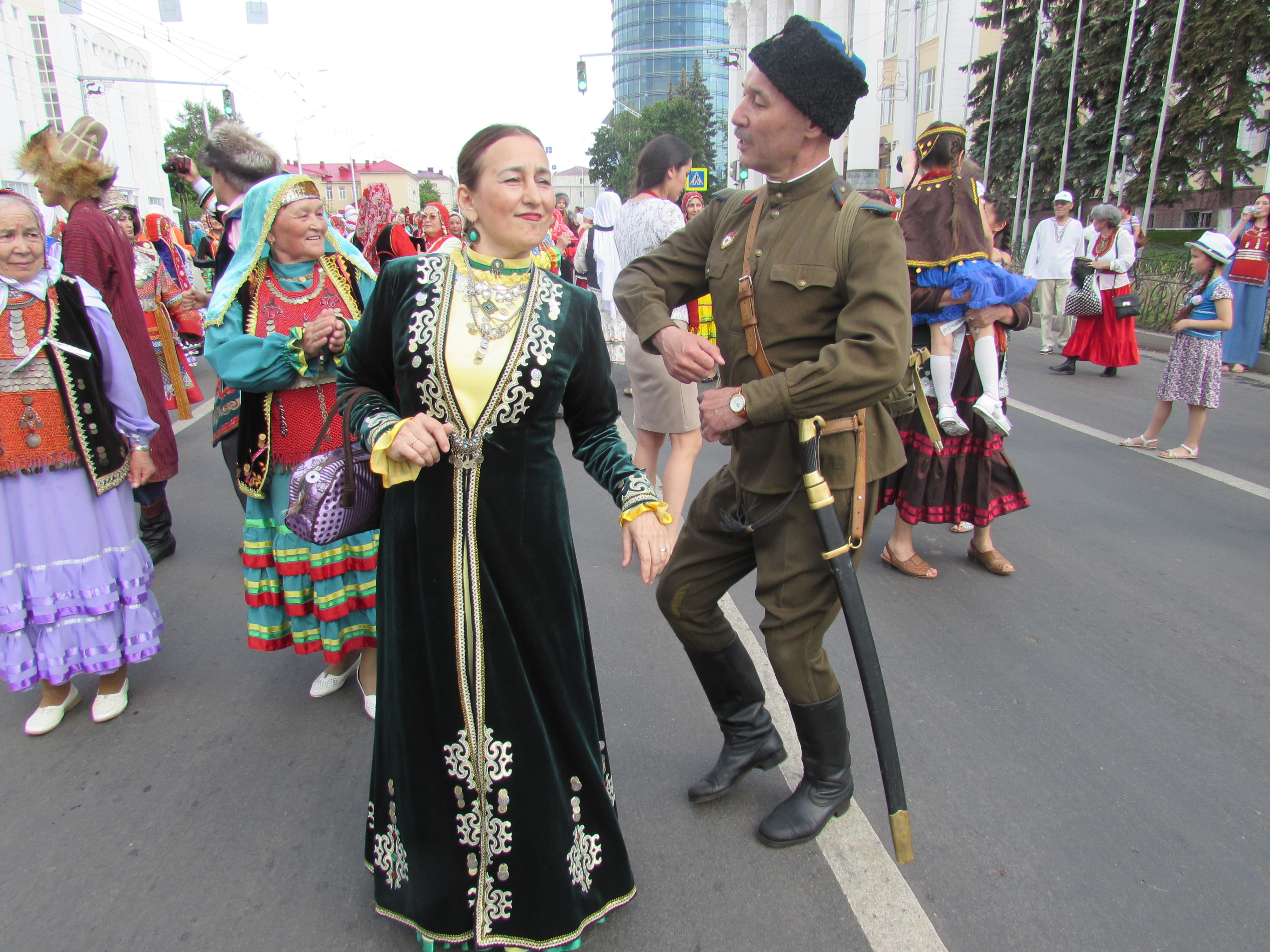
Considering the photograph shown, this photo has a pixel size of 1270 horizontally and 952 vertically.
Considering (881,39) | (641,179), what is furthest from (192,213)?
(641,179)

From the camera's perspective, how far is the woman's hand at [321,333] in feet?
8.90

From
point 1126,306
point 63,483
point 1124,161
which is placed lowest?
point 63,483

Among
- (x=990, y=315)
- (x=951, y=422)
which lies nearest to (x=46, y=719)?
(x=951, y=422)

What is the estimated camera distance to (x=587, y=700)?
Result: 2.05 metres

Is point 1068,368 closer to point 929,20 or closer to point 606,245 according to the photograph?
point 606,245

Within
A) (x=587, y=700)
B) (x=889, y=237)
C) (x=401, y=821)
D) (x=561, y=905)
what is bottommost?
(x=561, y=905)

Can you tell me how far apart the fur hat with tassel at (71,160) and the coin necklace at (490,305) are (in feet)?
10.8

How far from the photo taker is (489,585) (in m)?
1.88

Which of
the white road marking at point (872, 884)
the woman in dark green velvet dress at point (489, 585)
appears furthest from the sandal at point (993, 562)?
the woman in dark green velvet dress at point (489, 585)

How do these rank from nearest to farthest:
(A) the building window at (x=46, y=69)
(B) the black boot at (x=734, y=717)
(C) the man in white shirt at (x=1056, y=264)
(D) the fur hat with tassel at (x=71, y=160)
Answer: (B) the black boot at (x=734, y=717) → (D) the fur hat with tassel at (x=71, y=160) → (C) the man in white shirt at (x=1056, y=264) → (A) the building window at (x=46, y=69)

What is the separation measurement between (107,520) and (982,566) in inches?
163

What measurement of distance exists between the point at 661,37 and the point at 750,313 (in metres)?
144

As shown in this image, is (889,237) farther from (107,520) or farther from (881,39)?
(881,39)

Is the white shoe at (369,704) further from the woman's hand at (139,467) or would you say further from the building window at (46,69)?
the building window at (46,69)
